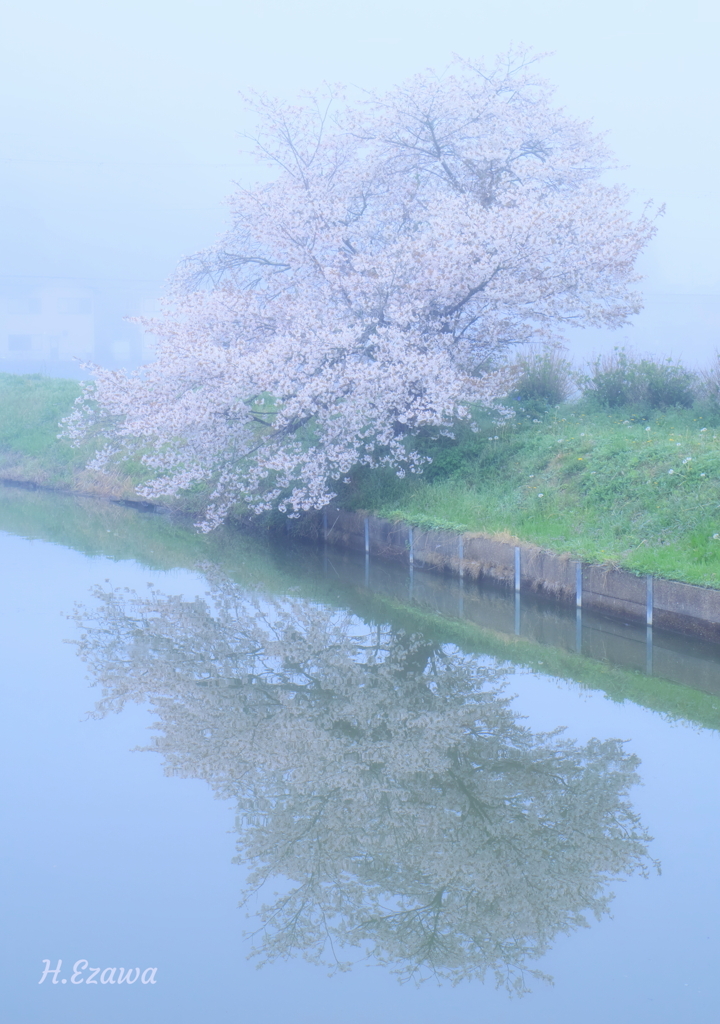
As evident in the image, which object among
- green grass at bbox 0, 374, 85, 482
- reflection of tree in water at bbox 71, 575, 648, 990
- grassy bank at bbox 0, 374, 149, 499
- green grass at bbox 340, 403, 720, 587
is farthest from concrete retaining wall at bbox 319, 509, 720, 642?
green grass at bbox 0, 374, 85, 482

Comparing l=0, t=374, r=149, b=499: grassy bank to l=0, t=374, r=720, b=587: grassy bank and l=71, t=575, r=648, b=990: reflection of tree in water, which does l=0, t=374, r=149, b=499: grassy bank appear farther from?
l=71, t=575, r=648, b=990: reflection of tree in water

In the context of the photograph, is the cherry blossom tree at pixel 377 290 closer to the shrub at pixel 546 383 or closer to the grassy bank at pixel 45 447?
the shrub at pixel 546 383

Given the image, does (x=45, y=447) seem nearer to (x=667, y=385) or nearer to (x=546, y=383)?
(x=546, y=383)

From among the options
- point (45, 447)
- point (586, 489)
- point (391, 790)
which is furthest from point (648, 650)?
point (45, 447)

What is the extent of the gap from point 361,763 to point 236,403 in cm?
822

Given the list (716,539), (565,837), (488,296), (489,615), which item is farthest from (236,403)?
(565,837)

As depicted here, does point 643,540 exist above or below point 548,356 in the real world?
below

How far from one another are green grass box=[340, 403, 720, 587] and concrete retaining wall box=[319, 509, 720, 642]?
0.14 m

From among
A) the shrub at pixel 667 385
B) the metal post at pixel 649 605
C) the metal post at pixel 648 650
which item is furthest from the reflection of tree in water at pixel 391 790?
the shrub at pixel 667 385

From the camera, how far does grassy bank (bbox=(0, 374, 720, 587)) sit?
9.38m

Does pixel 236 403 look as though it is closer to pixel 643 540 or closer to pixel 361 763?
pixel 643 540

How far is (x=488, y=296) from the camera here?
1330cm

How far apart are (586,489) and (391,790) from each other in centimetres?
701

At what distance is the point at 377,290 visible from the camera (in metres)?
13.3
